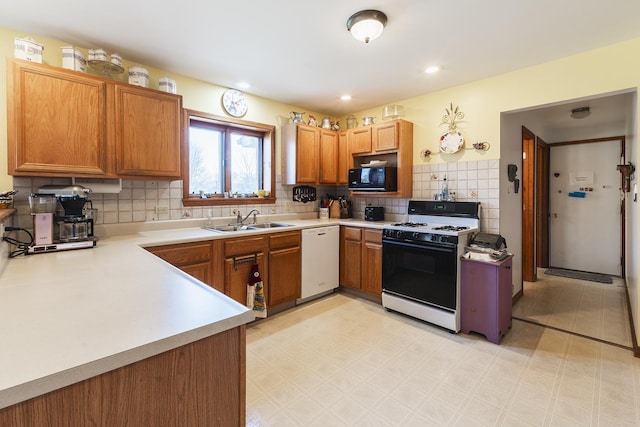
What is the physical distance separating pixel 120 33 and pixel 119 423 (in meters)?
2.56

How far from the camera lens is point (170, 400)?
80cm

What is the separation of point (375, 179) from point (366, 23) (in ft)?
6.26

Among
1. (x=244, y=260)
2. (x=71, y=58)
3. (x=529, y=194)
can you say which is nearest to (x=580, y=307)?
(x=529, y=194)

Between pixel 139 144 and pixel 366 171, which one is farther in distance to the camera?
pixel 366 171

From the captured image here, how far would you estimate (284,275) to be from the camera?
313 centimetres

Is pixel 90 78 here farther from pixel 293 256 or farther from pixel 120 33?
pixel 293 256

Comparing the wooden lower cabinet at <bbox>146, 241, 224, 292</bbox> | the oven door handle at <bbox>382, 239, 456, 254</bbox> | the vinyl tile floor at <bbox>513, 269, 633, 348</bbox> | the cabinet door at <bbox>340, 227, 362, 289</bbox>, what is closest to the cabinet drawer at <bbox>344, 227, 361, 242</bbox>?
the cabinet door at <bbox>340, 227, 362, 289</bbox>

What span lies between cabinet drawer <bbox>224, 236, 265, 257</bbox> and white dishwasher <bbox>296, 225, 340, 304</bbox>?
55 cm

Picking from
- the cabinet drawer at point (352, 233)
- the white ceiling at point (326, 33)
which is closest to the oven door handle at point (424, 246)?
the cabinet drawer at point (352, 233)

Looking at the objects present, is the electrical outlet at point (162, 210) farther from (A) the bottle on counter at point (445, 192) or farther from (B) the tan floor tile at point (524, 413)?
(B) the tan floor tile at point (524, 413)

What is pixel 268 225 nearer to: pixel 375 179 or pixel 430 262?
pixel 375 179

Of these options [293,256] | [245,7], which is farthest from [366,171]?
[245,7]

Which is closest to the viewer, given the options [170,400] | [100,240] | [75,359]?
[75,359]

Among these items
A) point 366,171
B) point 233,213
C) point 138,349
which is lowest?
point 138,349
